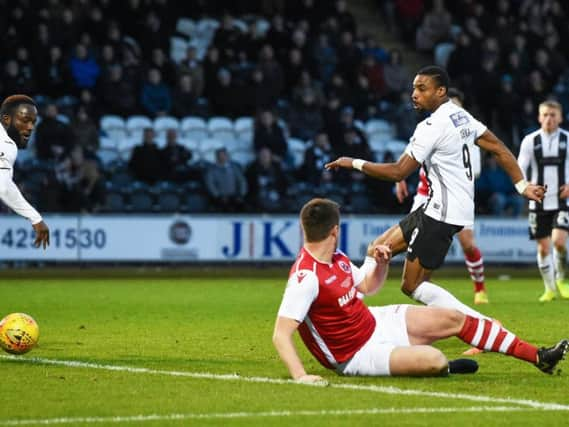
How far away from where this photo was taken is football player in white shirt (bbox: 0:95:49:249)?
1024cm

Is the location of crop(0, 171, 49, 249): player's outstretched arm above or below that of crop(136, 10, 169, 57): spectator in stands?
below

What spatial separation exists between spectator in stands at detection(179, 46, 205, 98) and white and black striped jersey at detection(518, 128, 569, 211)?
10.3m

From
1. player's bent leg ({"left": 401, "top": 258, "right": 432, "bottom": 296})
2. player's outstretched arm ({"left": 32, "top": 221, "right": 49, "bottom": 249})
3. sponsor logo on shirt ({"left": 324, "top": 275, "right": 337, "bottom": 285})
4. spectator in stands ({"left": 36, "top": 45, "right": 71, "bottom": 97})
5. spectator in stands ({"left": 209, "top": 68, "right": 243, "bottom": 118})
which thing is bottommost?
player's bent leg ({"left": 401, "top": 258, "right": 432, "bottom": 296})

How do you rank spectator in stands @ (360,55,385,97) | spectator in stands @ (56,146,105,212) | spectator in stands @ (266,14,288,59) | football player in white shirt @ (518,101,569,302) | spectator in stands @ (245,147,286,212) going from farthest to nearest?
spectator in stands @ (360,55,385,97)
spectator in stands @ (266,14,288,59)
spectator in stands @ (245,147,286,212)
spectator in stands @ (56,146,105,212)
football player in white shirt @ (518,101,569,302)

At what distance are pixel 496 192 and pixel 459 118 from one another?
16007mm

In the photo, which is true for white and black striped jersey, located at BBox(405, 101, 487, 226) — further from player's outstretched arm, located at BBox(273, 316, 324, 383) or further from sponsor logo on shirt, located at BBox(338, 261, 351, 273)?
player's outstretched arm, located at BBox(273, 316, 324, 383)

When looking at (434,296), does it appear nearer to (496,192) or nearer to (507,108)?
(496,192)

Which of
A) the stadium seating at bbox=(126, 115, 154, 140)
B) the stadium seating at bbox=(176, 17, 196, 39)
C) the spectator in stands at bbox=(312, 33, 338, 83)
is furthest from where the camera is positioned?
the stadium seating at bbox=(176, 17, 196, 39)

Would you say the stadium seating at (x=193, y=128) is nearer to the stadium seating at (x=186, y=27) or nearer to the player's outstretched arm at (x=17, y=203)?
the stadium seating at (x=186, y=27)

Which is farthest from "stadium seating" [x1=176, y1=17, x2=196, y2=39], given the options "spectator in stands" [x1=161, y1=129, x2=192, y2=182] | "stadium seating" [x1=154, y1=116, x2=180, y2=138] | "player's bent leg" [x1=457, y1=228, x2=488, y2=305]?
"player's bent leg" [x1=457, y1=228, x2=488, y2=305]

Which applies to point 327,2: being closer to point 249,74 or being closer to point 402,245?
point 249,74

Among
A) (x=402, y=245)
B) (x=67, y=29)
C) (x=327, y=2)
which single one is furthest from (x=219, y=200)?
(x=402, y=245)

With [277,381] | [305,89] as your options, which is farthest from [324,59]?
[277,381]

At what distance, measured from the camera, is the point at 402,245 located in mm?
11266
